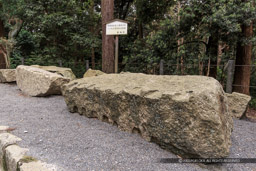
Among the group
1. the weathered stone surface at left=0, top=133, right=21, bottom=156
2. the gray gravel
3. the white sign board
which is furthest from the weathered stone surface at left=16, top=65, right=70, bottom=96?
the weathered stone surface at left=0, top=133, right=21, bottom=156

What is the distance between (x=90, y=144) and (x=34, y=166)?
2.01 feet

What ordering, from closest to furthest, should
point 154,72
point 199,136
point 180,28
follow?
point 199,136, point 180,28, point 154,72

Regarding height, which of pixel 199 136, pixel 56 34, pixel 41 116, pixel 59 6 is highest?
pixel 59 6

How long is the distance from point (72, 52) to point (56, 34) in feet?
3.72

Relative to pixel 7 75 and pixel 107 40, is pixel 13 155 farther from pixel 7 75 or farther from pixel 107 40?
pixel 7 75

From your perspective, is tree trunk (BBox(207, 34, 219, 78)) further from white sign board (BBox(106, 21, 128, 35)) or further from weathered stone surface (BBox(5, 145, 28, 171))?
weathered stone surface (BBox(5, 145, 28, 171))

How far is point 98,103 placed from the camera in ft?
8.70

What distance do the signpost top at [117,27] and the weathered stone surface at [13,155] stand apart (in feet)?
11.2

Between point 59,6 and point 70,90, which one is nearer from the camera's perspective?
point 70,90

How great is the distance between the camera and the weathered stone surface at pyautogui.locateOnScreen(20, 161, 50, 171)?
5.20ft

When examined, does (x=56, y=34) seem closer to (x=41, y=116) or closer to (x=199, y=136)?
(x=41, y=116)

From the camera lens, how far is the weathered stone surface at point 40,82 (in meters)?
4.12

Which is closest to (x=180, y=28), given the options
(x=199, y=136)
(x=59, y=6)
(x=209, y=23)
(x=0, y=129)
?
(x=209, y=23)

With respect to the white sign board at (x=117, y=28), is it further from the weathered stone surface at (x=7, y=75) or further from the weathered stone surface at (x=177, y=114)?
the weathered stone surface at (x=7, y=75)
